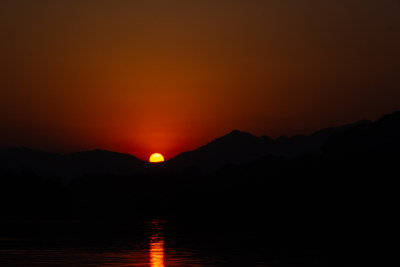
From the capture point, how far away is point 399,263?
52.7 m

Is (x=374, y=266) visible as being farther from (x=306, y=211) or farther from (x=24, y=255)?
(x=306, y=211)

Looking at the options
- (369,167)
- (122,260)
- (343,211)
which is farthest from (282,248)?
(369,167)

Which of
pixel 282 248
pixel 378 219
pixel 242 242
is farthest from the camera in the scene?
pixel 378 219

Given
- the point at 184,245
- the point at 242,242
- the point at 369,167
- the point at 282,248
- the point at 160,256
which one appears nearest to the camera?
the point at 160,256

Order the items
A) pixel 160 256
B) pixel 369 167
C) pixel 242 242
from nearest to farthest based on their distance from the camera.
Answer: pixel 160 256, pixel 242 242, pixel 369 167

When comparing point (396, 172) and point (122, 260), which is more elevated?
point (396, 172)

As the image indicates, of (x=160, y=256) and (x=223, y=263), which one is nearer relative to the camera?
(x=223, y=263)

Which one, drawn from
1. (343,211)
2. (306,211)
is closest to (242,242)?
(343,211)

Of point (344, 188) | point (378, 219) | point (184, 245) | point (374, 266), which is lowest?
point (374, 266)

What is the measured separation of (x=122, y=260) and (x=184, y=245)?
20.1 meters

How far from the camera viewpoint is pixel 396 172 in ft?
611

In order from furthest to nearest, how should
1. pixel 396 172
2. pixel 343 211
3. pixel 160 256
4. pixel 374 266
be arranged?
pixel 396 172 < pixel 343 211 < pixel 160 256 < pixel 374 266

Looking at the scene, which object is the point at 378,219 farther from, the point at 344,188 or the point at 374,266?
the point at 374,266

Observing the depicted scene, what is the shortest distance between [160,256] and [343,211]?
389ft
